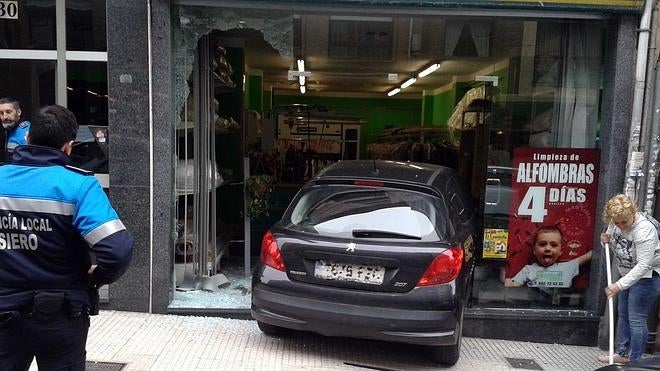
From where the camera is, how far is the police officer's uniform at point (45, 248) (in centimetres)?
245

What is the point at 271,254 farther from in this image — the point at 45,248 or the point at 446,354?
the point at 45,248

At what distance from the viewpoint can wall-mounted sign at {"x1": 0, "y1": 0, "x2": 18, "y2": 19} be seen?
5.47 meters

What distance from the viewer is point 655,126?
4941 mm

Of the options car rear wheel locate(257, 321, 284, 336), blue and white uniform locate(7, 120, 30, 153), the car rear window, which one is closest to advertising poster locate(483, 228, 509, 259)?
the car rear window

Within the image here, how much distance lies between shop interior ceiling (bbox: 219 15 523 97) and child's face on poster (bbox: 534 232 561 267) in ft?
7.28

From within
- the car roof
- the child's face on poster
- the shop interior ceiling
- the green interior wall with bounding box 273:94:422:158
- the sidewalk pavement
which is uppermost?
the shop interior ceiling

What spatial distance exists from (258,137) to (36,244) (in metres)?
7.35

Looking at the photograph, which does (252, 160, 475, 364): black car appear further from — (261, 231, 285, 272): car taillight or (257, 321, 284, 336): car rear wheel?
(257, 321, 284, 336): car rear wheel

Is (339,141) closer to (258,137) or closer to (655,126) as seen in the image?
(258,137)

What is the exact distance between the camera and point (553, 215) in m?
5.53

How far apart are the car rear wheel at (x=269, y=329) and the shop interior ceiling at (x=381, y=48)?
3001 mm

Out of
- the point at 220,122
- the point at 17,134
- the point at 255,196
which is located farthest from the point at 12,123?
the point at 255,196

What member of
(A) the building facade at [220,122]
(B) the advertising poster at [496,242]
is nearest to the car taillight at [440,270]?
(A) the building facade at [220,122]

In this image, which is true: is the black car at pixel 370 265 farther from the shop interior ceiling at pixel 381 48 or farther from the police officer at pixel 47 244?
the shop interior ceiling at pixel 381 48
